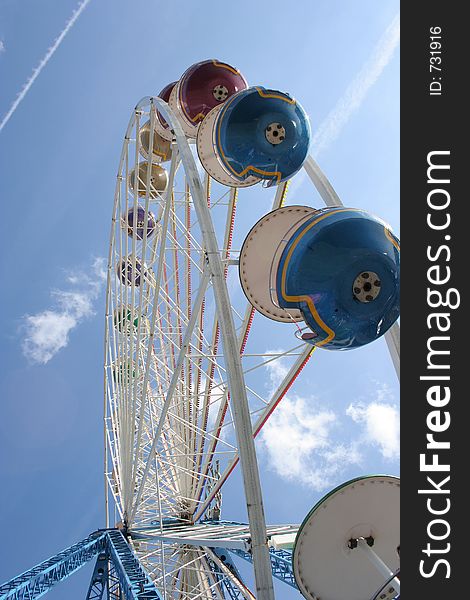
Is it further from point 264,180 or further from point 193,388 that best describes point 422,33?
point 193,388

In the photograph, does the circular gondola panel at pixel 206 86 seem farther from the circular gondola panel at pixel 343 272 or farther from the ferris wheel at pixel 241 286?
the circular gondola panel at pixel 343 272

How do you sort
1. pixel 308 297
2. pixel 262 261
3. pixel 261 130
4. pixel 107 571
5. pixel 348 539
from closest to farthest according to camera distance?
pixel 348 539
pixel 308 297
pixel 261 130
pixel 262 261
pixel 107 571

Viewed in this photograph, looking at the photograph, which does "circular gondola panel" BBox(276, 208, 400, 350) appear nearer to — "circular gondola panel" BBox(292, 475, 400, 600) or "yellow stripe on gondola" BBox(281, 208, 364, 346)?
"yellow stripe on gondola" BBox(281, 208, 364, 346)

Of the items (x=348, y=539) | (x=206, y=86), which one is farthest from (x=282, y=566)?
(x=206, y=86)

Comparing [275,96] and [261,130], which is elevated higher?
→ [275,96]

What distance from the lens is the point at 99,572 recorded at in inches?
525

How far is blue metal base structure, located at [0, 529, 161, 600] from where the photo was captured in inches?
397

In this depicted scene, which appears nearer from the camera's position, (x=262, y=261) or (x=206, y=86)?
(x=262, y=261)

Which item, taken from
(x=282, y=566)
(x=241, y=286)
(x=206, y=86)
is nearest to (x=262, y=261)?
(x=241, y=286)

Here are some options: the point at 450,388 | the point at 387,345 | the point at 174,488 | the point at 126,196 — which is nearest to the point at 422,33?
the point at 450,388

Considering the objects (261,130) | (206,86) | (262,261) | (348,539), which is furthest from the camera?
(206,86)

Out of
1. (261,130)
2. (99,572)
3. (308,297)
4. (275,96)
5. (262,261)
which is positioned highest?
(275,96)

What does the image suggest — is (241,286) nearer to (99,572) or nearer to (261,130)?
(261,130)

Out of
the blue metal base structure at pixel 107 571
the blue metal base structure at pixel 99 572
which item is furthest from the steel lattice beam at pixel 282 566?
the blue metal base structure at pixel 99 572
